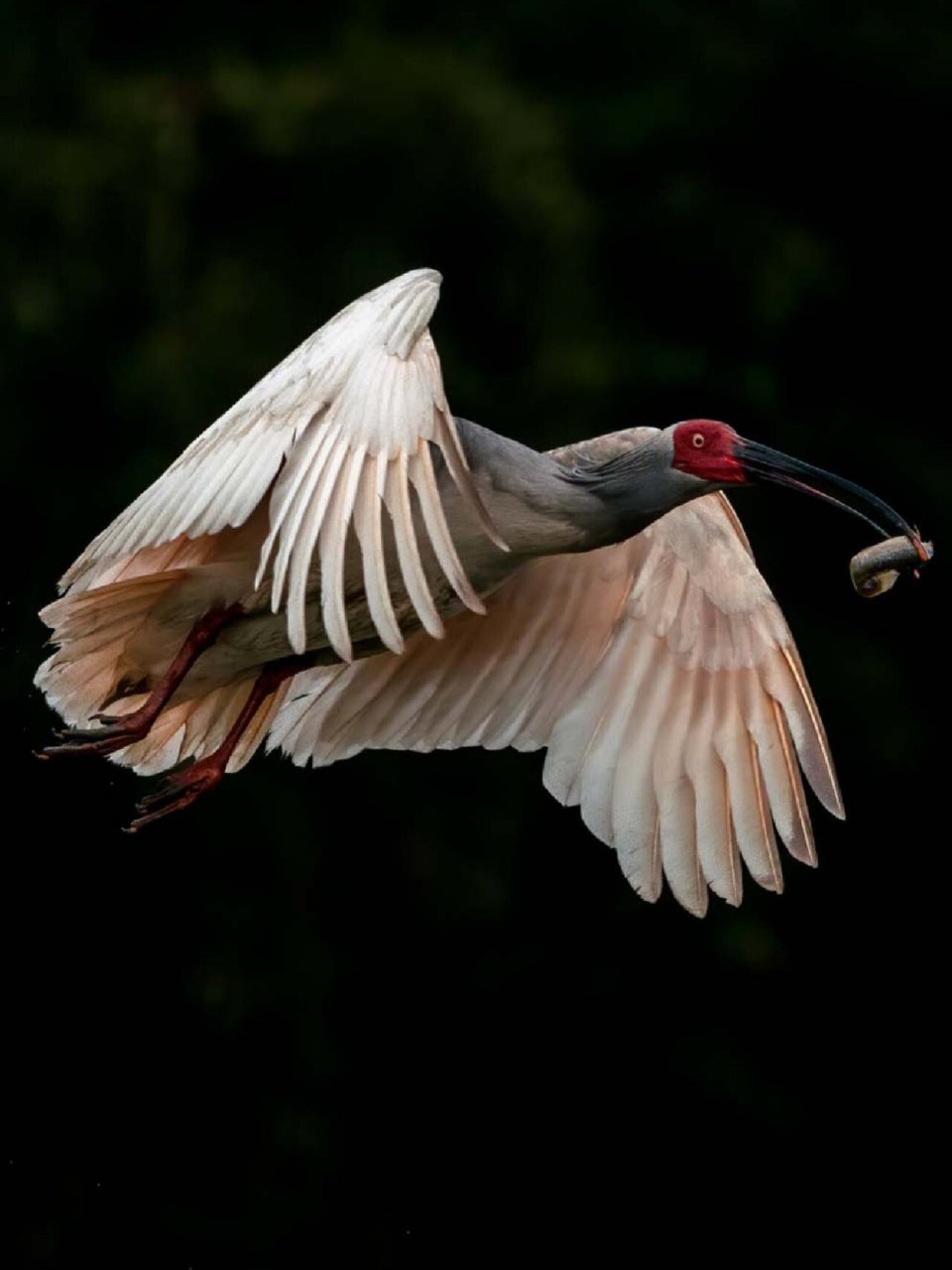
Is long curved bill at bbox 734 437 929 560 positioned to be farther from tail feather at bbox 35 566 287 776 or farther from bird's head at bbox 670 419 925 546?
tail feather at bbox 35 566 287 776

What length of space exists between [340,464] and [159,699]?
1042 mm

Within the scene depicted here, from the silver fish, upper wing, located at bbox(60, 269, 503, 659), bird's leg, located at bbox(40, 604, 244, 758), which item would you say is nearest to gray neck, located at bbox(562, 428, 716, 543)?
the silver fish

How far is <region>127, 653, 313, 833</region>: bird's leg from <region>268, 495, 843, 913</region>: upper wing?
284 millimetres

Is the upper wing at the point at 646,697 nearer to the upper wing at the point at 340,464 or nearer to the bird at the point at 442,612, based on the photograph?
the bird at the point at 442,612

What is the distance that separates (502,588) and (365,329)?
1399 mm

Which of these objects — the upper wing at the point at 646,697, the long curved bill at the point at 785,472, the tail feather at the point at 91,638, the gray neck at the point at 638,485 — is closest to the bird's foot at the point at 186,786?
the tail feather at the point at 91,638

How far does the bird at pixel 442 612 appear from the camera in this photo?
6105mm

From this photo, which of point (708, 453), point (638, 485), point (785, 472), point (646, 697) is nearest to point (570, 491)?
point (638, 485)

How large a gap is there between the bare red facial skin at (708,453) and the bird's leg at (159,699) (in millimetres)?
950

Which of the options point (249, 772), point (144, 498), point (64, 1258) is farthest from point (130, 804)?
point (144, 498)

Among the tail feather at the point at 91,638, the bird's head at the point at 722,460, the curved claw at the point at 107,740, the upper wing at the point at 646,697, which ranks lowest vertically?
the upper wing at the point at 646,697

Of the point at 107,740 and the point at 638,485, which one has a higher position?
the point at 638,485

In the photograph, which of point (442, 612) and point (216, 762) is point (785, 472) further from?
point (216, 762)

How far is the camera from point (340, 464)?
19.9 feet
